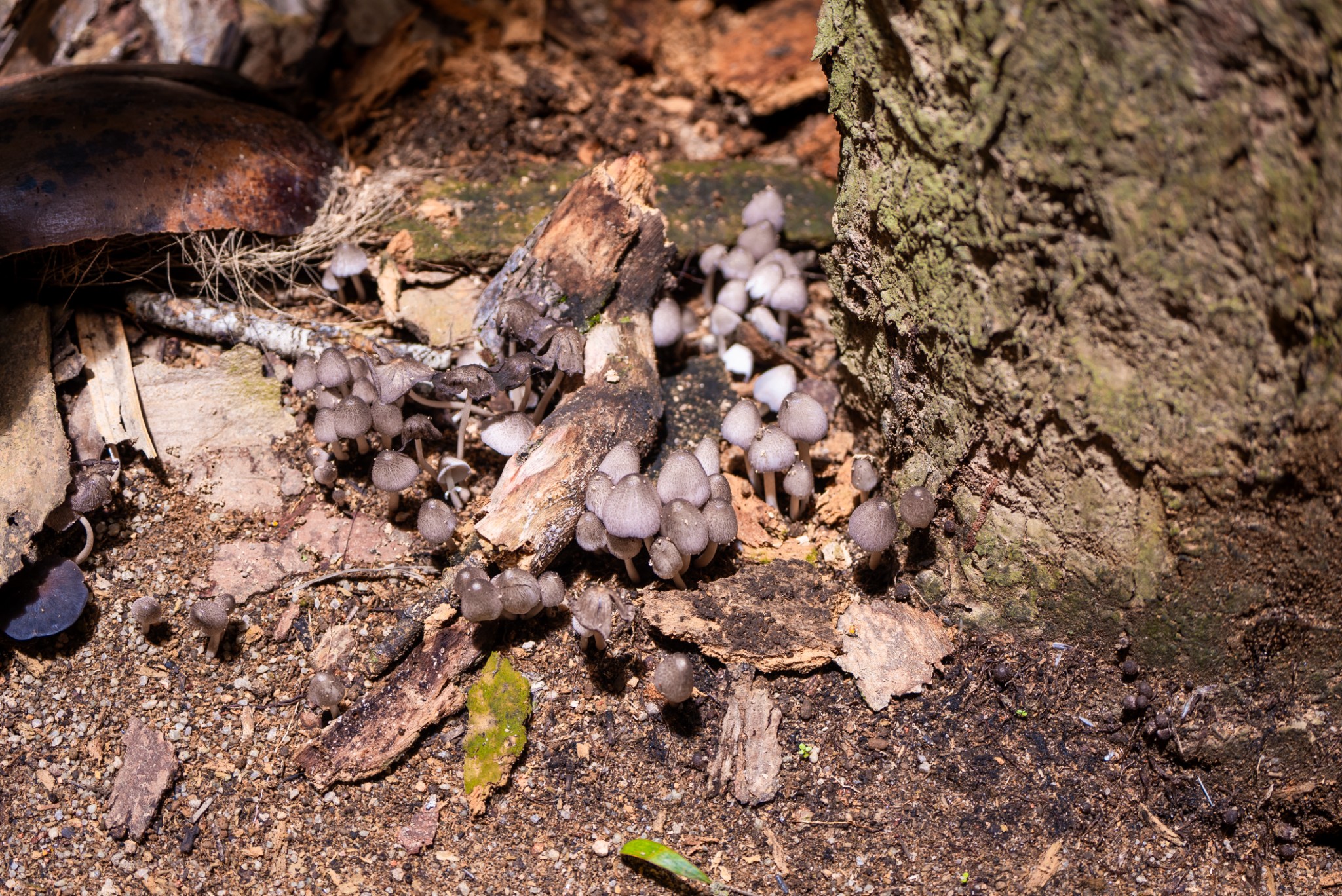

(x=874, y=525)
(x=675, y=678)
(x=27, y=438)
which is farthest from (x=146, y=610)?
(x=874, y=525)

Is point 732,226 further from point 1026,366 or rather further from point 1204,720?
point 1204,720

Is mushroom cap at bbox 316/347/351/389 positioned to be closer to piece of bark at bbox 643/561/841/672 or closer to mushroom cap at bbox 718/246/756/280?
piece of bark at bbox 643/561/841/672

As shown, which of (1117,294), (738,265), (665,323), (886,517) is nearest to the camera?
(1117,294)

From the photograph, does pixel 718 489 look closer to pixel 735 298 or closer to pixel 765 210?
pixel 735 298

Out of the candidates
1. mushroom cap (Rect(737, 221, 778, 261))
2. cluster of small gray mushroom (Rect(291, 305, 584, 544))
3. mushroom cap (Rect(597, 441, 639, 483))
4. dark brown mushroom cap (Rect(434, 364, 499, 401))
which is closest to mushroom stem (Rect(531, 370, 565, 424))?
cluster of small gray mushroom (Rect(291, 305, 584, 544))

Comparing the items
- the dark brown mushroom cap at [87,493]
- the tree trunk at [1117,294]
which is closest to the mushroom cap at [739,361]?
the tree trunk at [1117,294]
